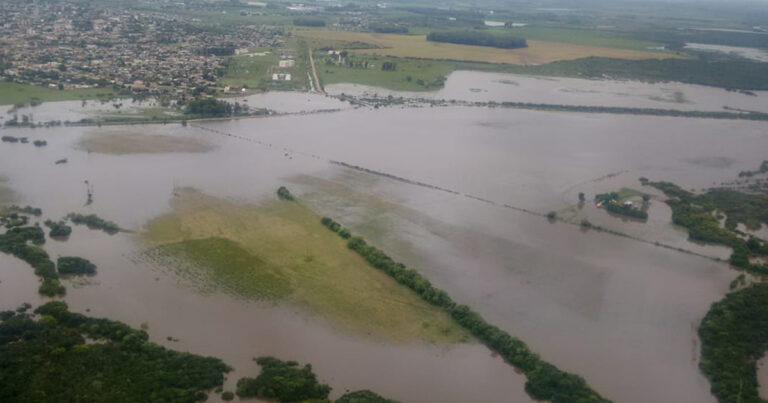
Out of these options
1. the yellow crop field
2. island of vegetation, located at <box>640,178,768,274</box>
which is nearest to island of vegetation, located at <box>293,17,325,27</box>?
the yellow crop field

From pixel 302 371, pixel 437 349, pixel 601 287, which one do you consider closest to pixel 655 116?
pixel 601 287

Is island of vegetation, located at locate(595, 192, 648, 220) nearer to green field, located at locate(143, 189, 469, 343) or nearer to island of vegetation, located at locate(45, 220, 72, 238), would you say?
green field, located at locate(143, 189, 469, 343)

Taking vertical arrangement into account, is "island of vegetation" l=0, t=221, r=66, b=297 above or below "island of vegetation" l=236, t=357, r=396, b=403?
above

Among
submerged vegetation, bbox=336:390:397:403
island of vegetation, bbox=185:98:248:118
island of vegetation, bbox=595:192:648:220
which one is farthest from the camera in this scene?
island of vegetation, bbox=185:98:248:118

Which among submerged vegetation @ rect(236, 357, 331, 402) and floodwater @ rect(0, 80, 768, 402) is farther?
floodwater @ rect(0, 80, 768, 402)

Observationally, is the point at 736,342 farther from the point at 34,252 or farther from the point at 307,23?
the point at 307,23

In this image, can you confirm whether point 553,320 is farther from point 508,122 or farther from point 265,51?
point 265,51

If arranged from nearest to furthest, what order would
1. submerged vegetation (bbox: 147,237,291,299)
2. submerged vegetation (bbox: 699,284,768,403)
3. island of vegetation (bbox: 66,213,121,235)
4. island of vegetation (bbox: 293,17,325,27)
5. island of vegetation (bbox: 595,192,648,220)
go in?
1. submerged vegetation (bbox: 699,284,768,403)
2. submerged vegetation (bbox: 147,237,291,299)
3. island of vegetation (bbox: 66,213,121,235)
4. island of vegetation (bbox: 595,192,648,220)
5. island of vegetation (bbox: 293,17,325,27)
